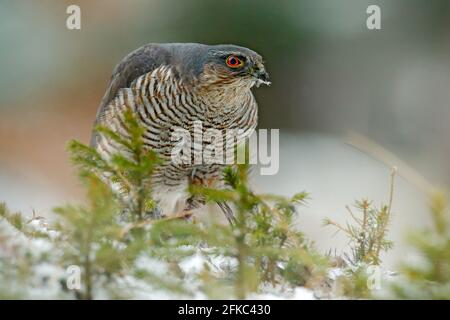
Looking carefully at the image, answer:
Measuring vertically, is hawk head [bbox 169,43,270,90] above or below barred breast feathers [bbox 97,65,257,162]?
above

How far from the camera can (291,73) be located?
35.7 feet

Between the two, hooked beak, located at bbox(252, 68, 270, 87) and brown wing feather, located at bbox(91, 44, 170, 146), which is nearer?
hooked beak, located at bbox(252, 68, 270, 87)

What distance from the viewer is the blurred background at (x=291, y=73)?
376 inches

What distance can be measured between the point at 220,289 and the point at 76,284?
0.35 metres

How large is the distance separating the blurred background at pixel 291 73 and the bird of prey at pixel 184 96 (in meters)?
5.02

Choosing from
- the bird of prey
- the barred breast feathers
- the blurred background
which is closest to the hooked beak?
the bird of prey

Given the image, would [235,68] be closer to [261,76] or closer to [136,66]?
[261,76]

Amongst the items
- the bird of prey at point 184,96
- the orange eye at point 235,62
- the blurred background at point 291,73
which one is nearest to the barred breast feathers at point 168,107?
the bird of prey at point 184,96

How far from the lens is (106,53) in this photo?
1049 centimetres

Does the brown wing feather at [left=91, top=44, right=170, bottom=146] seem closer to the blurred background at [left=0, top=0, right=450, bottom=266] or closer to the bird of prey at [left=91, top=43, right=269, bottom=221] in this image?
the bird of prey at [left=91, top=43, right=269, bottom=221]

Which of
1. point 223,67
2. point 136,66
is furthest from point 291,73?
point 223,67

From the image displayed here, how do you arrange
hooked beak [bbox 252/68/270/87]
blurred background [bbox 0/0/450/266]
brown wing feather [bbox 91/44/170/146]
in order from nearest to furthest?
hooked beak [bbox 252/68/270/87] < brown wing feather [bbox 91/44/170/146] < blurred background [bbox 0/0/450/266]

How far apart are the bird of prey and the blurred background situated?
5.02 m

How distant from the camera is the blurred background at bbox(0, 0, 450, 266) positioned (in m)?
9.56
